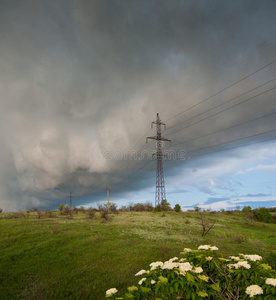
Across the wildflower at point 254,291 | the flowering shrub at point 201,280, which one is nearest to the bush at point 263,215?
the flowering shrub at point 201,280

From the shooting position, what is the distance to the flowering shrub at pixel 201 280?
12.5 ft

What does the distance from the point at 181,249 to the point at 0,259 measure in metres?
12.5

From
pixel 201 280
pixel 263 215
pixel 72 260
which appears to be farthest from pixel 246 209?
pixel 201 280

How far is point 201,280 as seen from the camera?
4.35 m

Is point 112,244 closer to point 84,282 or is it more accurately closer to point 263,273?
point 84,282

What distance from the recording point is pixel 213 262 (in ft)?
16.6

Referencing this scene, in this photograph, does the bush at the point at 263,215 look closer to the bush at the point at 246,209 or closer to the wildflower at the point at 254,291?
the bush at the point at 246,209

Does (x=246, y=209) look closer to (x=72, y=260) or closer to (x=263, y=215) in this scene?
(x=263, y=215)

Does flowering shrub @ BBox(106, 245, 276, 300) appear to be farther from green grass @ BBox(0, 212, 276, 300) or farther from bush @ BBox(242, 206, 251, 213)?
bush @ BBox(242, 206, 251, 213)

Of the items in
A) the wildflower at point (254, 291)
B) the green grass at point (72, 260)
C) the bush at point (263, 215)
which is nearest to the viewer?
the wildflower at point (254, 291)

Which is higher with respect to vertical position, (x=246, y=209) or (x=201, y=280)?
(x=201, y=280)

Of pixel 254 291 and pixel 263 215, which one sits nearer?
pixel 254 291

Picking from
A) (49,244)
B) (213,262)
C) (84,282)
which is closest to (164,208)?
(49,244)

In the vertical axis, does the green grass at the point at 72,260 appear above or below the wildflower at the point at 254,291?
below
